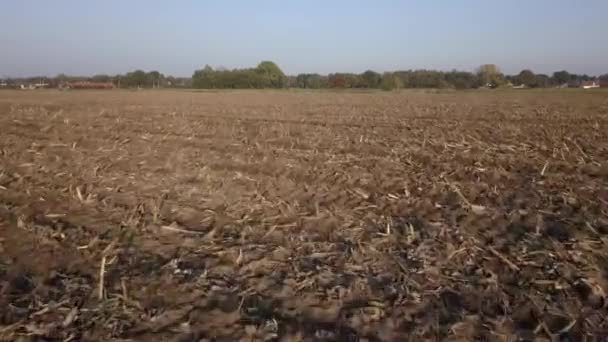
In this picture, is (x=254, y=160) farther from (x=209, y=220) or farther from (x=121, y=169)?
(x=209, y=220)

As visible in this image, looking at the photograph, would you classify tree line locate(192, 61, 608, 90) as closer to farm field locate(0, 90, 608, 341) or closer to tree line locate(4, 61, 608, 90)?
tree line locate(4, 61, 608, 90)

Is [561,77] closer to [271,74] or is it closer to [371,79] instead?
[371,79]

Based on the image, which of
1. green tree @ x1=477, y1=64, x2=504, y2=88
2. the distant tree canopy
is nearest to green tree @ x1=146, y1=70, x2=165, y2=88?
the distant tree canopy

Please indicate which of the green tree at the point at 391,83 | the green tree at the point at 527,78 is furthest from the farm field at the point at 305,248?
the green tree at the point at 527,78

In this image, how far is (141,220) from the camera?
4.95m

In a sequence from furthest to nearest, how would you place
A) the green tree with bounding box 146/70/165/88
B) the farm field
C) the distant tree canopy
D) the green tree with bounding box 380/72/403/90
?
the green tree with bounding box 146/70/165/88
the distant tree canopy
the green tree with bounding box 380/72/403/90
the farm field

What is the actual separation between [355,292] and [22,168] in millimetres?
7363

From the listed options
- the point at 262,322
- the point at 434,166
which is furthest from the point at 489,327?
the point at 434,166

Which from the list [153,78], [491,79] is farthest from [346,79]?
[153,78]

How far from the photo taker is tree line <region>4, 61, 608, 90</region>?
334 ft

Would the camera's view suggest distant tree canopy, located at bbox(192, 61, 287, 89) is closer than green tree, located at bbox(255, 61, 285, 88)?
Yes

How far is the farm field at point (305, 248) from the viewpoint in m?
2.92

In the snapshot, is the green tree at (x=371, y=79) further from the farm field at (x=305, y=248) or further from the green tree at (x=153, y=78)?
the farm field at (x=305, y=248)

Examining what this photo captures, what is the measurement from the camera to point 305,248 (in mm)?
4164
